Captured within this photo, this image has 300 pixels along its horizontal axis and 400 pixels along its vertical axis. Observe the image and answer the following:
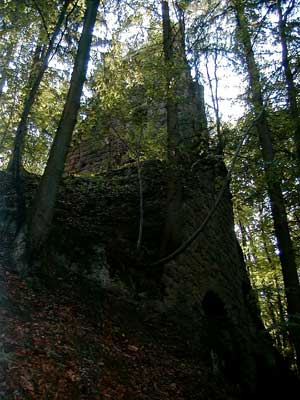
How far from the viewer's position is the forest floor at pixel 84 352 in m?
3.47

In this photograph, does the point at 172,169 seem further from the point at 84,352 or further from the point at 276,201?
the point at 84,352

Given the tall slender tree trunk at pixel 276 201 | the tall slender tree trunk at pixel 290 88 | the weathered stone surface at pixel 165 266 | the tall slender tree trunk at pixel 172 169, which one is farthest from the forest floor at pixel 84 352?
the tall slender tree trunk at pixel 290 88

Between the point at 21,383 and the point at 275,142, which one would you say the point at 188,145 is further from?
the point at 21,383

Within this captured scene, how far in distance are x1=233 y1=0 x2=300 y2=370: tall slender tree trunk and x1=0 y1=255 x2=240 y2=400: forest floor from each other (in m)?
2.68

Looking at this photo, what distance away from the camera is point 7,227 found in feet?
20.4

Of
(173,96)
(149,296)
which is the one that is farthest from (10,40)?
(149,296)

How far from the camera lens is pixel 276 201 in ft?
26.7

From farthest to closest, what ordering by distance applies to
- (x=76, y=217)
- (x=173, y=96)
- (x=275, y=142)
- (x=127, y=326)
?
(x=275, y=142), (x=173, y=96), (x=76, y=217), (x=127, y=326)

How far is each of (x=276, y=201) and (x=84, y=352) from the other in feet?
18.1

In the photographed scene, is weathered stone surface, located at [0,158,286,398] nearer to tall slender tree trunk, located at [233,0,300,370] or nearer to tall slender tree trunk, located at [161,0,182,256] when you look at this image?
tall slender tree trunk, located at [161,0,182,256]

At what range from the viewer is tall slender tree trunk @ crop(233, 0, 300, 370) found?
7.36 meters

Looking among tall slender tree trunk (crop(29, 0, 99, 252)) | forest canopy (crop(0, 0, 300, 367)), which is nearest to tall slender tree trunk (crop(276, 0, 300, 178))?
forest canopy (crop(0, 0, 300, 367))

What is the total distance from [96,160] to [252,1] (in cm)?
620

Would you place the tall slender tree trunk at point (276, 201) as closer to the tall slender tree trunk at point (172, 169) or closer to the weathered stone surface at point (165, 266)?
the weathered stone surface at point (165, 266)
